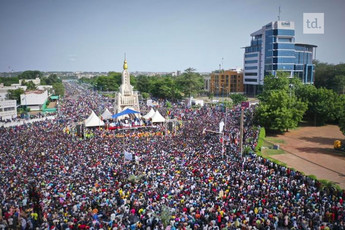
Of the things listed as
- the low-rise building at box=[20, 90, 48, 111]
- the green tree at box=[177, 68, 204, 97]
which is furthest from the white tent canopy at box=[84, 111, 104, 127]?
the green tree at box=[177, 68, 204, 97]

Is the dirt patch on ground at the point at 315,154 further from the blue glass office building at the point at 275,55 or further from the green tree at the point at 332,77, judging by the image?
the green tree at the point at 332,77

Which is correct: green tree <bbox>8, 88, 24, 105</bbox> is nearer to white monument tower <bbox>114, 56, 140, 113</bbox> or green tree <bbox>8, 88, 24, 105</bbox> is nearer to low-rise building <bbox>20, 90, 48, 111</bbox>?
low-rise building <bbox>20, 90, 48, 111</bbox>

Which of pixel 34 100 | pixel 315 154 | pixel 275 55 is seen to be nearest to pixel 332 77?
pixel 275 55

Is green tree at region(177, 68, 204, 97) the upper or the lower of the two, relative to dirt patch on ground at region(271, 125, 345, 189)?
upper

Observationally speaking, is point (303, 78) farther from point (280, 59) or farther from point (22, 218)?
point (22, 218)

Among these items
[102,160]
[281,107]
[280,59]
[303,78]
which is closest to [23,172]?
[102,160]
